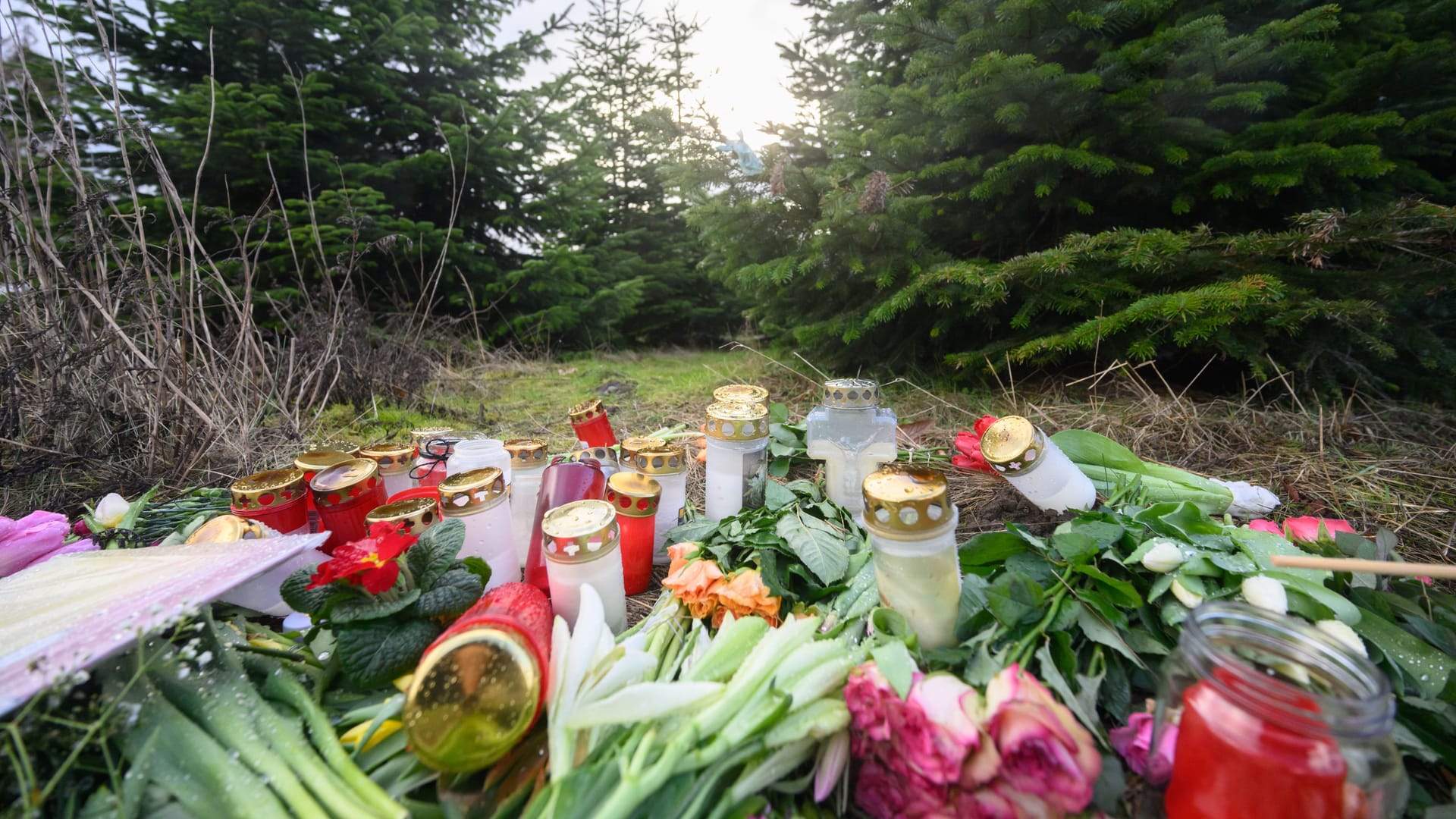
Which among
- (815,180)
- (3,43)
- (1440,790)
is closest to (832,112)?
(815,180)

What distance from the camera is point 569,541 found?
844 mm

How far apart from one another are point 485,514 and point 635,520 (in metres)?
0.28

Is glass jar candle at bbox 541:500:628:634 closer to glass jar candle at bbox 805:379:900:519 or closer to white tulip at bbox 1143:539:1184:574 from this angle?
glass jar candle at bbox 805:379:900:519

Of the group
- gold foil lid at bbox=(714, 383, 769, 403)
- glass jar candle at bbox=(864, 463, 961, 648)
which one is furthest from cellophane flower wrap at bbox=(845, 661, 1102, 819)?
gold foil lid at bbox=(714, 383, 769, 403)

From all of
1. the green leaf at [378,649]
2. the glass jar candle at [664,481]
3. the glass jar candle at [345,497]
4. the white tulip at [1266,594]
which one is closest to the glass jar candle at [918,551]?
the white tulip at [1266,594]

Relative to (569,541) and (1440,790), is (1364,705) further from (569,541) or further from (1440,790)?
(569,541)

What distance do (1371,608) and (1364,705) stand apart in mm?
519

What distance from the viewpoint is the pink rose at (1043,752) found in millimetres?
515

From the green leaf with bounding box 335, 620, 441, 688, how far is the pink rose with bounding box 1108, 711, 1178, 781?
0.92 m

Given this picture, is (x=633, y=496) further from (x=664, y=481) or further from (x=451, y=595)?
(x=451, y=595)

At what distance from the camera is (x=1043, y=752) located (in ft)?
1.73

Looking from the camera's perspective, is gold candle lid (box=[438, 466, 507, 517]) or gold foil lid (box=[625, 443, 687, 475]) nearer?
gold candle lid (box=[438, 466, 507, 517])

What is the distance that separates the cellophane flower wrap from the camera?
0.52 metres

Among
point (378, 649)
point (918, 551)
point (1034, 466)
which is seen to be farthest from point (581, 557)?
point (1034, 466)
